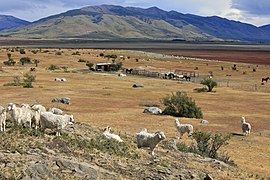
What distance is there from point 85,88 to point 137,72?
1070 inches

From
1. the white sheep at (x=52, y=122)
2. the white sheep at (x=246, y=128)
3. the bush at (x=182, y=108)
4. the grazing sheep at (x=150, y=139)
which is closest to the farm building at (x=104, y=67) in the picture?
the bush at (x=182, y=108)

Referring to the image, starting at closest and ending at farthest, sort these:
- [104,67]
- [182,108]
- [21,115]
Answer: [21,115] < [182,108] < [104,67]

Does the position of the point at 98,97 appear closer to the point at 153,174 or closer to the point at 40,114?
the point at 40,114

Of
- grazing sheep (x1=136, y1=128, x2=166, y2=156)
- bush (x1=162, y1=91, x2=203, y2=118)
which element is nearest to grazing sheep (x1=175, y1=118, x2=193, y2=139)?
grazing sheep (x1=136, y1=128, x2=166, y2=156)

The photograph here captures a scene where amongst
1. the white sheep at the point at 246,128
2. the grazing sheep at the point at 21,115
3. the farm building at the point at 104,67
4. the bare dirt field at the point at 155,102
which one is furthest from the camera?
the farm building at the point at 104,67

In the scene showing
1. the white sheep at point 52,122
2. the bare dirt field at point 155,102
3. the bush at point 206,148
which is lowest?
the bare dirt field at point 155,102

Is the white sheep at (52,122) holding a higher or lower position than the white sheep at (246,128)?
higher

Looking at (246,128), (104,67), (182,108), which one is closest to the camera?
(246,128)

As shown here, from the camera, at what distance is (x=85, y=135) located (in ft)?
55.5

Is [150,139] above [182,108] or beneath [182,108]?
above

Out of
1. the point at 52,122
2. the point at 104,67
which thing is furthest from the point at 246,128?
Result: the point at 104,67

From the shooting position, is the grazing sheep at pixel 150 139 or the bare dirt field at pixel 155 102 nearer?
the grazing sheep at pixel 150 139

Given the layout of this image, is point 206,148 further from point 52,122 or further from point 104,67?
point 104,67

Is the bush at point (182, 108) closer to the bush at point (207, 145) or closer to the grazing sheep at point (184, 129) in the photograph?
the grazing sheep at point (184, 129)
